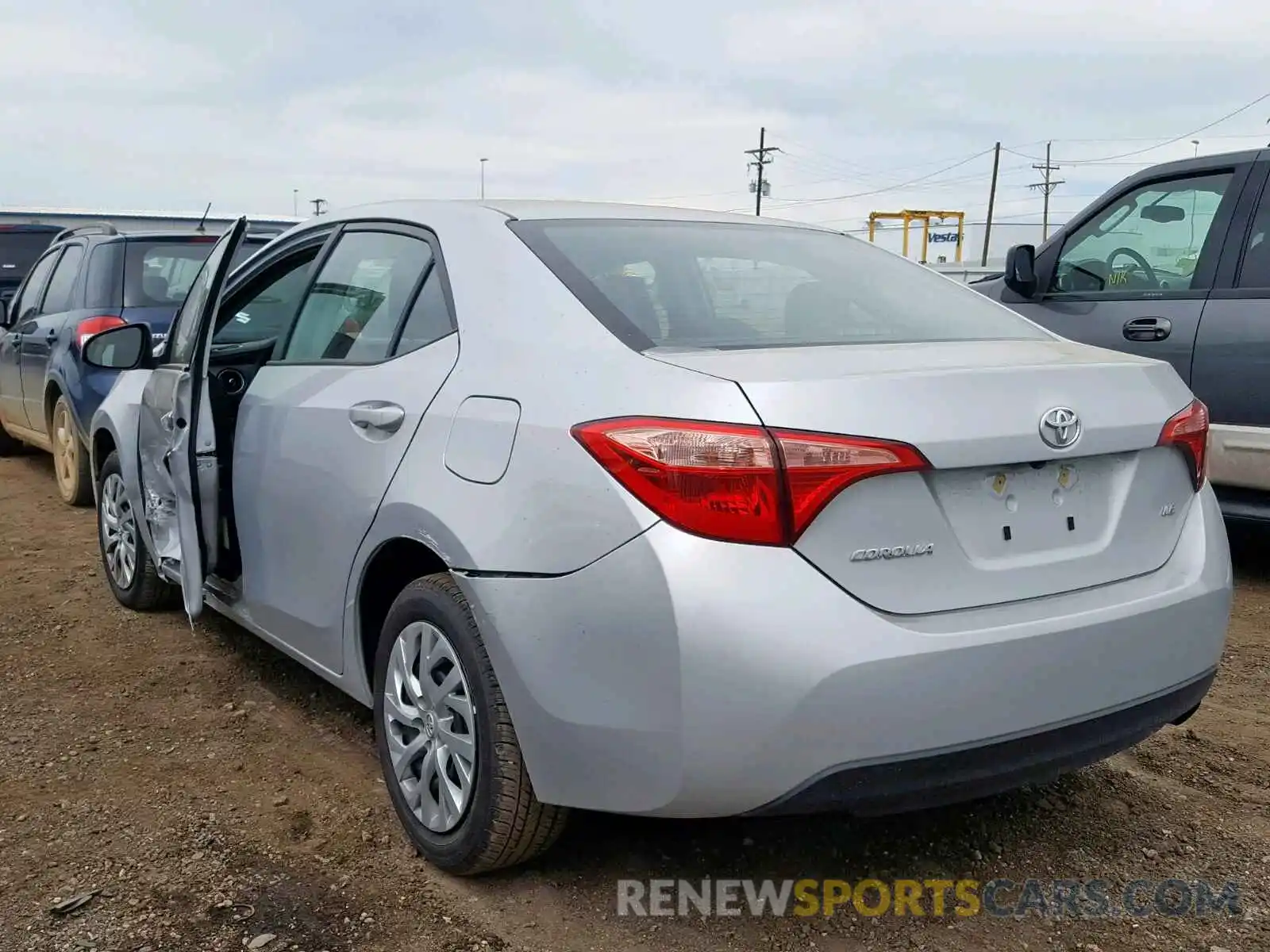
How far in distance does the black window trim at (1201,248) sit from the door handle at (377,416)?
3.90 meters

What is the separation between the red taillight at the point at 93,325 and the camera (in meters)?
6.56

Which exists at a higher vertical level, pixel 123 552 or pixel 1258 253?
pixel 1258 253

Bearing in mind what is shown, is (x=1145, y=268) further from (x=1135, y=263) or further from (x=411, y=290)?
(x=411, y=290)

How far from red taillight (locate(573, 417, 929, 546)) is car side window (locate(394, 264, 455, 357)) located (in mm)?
897

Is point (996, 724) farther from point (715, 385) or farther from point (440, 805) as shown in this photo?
point (440, 805)

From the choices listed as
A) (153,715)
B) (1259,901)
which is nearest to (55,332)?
(153,715)

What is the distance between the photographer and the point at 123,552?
481cm

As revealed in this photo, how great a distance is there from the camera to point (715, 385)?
7.20ft

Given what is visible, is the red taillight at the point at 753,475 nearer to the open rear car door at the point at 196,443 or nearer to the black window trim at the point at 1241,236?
the open rear car door at the point at 196,443

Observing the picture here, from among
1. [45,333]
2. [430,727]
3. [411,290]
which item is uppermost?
[411,290]

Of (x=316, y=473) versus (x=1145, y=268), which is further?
(x=1145, y=268)

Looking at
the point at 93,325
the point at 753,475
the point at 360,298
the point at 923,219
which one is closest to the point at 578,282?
the point at 753,475

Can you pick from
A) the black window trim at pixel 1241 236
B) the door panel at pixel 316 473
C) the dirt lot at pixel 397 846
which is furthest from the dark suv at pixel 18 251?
the black window trim at pixel 1241 236

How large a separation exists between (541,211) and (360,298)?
58 cm
